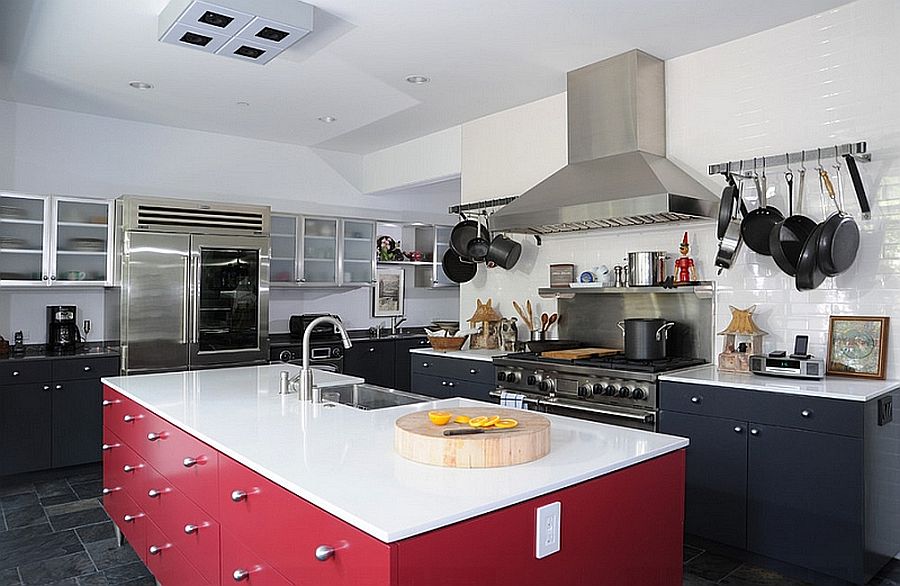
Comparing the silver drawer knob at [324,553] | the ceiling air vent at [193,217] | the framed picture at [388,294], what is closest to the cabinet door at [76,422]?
the ceiling air vent at [193,217]

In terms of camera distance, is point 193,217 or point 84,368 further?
point 193,217

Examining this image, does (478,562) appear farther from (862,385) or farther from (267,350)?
(267,350)

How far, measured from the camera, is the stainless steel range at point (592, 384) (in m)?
3.60

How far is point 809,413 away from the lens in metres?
2.97

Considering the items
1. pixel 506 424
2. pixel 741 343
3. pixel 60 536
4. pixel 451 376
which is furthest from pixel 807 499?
pixel 60 536

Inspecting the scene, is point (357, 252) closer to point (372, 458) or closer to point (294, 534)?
point (372, 458)

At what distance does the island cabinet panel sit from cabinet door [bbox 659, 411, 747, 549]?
131 cm

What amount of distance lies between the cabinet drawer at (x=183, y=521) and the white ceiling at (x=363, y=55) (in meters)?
2.34

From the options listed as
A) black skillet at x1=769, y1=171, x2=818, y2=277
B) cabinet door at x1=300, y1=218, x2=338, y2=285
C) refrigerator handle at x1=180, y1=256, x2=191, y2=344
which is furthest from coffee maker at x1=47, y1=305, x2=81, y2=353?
black skillet at x1=769, y1=171, x2=818, y2=277

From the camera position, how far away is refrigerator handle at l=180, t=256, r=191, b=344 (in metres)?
5.33

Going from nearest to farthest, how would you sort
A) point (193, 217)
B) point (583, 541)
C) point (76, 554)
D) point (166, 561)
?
point (583, 541) < point (166, 561) < point (76, 554) < point (193, 217)

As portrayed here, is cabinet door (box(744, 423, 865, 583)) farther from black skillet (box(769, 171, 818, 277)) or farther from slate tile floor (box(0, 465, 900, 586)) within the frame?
black skillet (box(769, 171, 818, 277))

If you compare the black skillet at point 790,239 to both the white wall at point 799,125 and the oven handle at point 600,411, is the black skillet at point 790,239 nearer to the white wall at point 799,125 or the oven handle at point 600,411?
the white wall at point 799,125

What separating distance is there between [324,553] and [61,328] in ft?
15.1
